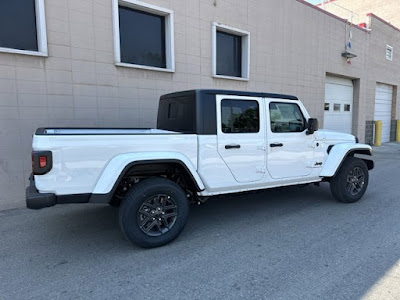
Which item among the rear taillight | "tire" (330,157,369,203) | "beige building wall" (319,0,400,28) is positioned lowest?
"tire" (330,157,369,203)

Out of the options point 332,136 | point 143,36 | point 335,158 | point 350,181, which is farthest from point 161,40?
point 350,181

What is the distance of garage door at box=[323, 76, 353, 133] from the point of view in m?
13.1

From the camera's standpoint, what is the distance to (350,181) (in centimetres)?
538

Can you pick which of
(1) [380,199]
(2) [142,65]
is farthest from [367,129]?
(2) [142,65]

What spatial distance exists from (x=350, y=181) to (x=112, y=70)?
17.8ft

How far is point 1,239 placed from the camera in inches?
157

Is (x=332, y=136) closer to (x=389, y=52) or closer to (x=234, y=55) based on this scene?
(x=234, y=55)

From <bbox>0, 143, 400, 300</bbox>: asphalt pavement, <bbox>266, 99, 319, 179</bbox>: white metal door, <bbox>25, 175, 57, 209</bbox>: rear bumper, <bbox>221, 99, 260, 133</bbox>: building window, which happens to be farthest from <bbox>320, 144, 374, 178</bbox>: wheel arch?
<bbox>25, 175, 57, 209</bbox>: rear bumper

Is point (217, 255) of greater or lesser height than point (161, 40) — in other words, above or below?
below

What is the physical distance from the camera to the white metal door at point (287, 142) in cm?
448

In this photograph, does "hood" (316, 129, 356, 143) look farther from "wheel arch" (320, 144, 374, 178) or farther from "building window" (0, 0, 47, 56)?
"building window" (0, 0, 47, 56)

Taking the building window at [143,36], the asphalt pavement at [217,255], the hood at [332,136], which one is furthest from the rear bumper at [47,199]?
the building window at [143,36]

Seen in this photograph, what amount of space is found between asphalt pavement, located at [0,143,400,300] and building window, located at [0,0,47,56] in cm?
312

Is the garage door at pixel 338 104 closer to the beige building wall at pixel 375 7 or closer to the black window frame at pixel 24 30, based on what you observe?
the beige building wall at pixel 375 7
